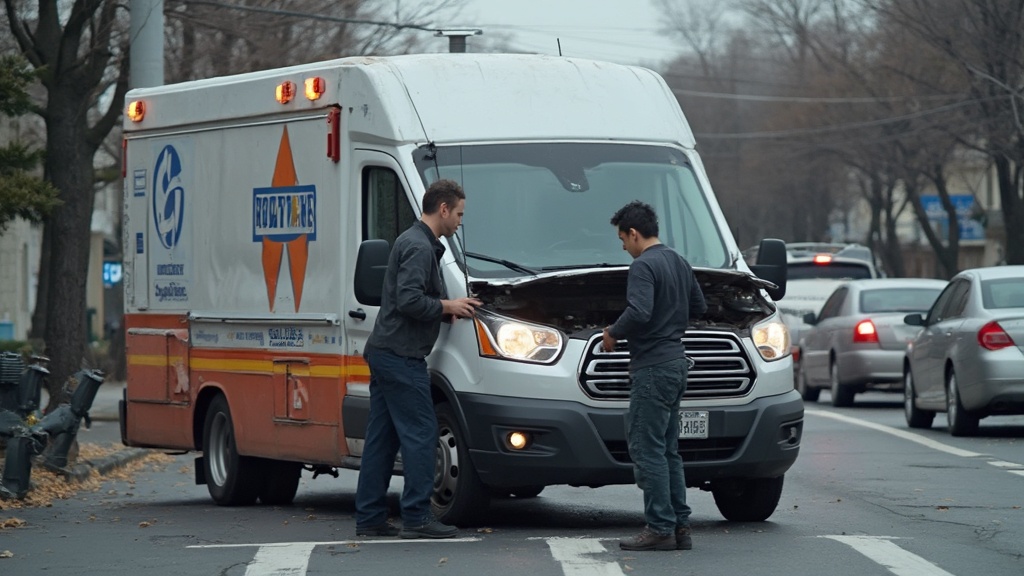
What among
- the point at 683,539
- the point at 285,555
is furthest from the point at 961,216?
the point at 285,555

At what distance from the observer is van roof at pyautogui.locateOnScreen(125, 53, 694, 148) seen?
35.5 feet

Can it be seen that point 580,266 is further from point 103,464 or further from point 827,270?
point 827,270

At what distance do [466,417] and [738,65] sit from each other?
84.8 m

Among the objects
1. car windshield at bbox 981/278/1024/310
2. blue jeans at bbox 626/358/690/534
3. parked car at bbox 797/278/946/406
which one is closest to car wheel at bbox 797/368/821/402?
parked car at bbox 797/278/946/406

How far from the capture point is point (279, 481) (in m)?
12.8

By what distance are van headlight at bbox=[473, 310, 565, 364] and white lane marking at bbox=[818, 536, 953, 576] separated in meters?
1.73

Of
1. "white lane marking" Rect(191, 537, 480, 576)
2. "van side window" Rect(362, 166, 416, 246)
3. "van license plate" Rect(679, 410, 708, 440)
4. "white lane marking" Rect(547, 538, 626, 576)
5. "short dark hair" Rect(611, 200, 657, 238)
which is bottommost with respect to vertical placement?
"white lane marking" Rect(191, 537, 480, 576)

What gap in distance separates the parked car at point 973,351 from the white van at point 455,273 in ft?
21.4

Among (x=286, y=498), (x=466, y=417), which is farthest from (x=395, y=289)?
(x=286, y=498)

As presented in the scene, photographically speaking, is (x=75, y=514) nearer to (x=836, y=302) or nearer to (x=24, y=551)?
(x=24, y=551)

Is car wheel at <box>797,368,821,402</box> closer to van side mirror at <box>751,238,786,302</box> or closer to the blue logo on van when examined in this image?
the blue logo on van

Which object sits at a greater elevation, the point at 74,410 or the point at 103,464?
the point at 74,410

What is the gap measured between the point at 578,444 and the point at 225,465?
148 inches

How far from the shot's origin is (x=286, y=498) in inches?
508
